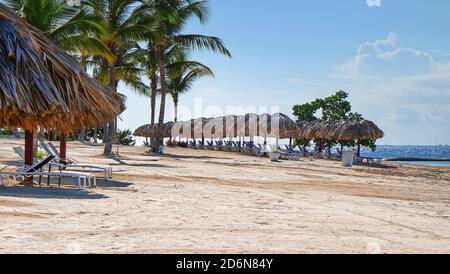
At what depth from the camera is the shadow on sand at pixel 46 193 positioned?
329 inches

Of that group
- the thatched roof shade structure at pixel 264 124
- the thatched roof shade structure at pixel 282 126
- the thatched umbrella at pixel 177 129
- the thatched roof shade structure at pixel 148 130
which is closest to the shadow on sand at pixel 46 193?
the thatched roof shade structure at pixel 282 126

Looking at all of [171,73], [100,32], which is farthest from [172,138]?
[100,32]

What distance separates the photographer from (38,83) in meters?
9.01

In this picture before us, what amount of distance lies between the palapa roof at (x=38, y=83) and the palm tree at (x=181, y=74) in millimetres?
15693

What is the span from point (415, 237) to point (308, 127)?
99.2 ft

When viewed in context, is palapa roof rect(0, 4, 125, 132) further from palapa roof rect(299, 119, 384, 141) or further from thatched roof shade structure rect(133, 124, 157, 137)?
thatched roof shade structure rect(133, 124, 157, 137)

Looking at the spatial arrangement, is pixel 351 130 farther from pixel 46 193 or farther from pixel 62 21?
pixel 46 193

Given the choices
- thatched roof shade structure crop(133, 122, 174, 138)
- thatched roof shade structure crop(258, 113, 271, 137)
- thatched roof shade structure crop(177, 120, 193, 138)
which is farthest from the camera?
thatched roof shade structure crop(133, 122, 174, 138)

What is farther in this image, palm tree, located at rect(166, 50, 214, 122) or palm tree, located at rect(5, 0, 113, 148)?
palm tree, located at rect(166, 50, 214, 122)

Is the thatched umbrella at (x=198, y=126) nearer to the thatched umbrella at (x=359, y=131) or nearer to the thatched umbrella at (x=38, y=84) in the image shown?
the thatched umbrella at (x=359, y=131)

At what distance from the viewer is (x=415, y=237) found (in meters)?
6.10

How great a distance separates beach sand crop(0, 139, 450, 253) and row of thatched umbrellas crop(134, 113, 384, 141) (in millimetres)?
17079

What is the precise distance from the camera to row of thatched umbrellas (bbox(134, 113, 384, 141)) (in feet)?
101

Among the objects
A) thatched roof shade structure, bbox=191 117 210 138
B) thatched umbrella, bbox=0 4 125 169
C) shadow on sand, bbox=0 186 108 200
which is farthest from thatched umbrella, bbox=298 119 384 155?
shadow on sand, bbox=0 186 108 200
